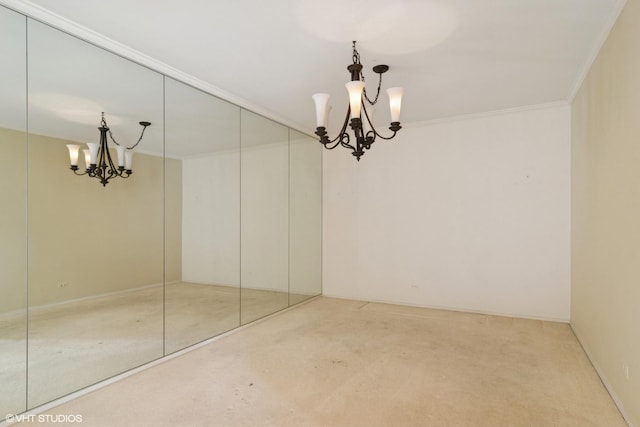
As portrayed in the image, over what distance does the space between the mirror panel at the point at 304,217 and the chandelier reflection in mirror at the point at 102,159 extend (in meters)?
2.38

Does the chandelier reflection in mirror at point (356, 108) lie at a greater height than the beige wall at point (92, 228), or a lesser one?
greater

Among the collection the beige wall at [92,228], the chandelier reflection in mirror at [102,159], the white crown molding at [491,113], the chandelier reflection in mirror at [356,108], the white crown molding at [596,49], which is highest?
the white crown molding at [596,49]

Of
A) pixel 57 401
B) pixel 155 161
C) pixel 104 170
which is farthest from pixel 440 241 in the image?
pixel 57 401

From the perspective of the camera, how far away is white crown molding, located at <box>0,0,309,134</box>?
2.19 m

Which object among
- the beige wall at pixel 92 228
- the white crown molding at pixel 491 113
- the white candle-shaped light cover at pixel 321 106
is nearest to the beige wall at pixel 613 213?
the white crown molding at pixel 491 113

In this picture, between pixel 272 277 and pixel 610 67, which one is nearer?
pixel 610 67

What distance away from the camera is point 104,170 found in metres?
2.61

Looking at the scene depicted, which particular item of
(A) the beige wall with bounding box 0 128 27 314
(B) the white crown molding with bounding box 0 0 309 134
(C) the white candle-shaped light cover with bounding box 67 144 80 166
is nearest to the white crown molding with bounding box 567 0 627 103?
(B) the white crown molding with bounding box 0 0 309 134

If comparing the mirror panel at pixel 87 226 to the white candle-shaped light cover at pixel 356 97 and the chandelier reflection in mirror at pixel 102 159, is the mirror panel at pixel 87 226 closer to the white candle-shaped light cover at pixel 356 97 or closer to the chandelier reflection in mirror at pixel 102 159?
the chandelier reflection in mirror at pixel 102 159

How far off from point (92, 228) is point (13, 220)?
52 cm

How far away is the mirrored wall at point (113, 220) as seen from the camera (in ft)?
7.00

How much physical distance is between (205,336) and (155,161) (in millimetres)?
1793

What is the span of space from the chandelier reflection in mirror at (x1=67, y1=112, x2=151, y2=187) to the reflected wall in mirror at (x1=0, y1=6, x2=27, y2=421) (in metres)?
0.31

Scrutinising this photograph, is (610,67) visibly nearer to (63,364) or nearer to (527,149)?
(527,149)
